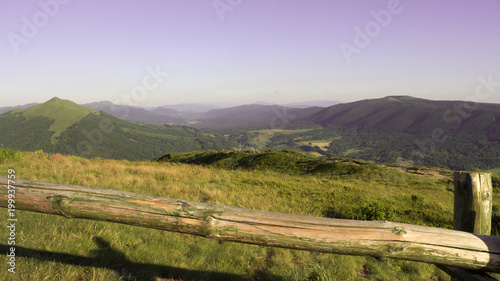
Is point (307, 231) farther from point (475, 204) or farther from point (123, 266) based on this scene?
point (123, 266)

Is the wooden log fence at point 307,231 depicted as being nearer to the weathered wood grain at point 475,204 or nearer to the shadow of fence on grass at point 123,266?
the weathered wood grain at point 475,204

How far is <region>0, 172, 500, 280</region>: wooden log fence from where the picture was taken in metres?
2.53

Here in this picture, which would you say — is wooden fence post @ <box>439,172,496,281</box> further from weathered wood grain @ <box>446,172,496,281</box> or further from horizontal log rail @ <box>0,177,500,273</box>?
horizontal log rail @ <box>0,177,500,273</box>

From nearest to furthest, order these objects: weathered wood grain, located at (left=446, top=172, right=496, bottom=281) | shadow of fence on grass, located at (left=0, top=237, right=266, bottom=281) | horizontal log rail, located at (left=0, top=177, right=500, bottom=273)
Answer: horizontal log rail, located at (left=0, top=177, right=500, bottom=273) → weathered wood grain, located at (left=446, top=172, right=496, bottom=281) → shadow of fence on grass, located at (left=0, top=237, right=266, bottom=281)

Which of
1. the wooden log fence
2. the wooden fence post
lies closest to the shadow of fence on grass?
the wooden log fence

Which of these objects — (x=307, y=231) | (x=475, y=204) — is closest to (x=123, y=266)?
(x=307, y=231)

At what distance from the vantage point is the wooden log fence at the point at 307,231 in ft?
8.30

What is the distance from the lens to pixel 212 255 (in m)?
4.20

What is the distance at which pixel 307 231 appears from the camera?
2.53 m

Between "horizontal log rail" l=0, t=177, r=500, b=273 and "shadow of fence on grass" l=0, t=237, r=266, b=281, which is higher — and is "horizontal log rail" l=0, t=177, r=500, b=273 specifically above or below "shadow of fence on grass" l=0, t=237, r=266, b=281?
above

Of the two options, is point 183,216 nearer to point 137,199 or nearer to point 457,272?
point 137,199

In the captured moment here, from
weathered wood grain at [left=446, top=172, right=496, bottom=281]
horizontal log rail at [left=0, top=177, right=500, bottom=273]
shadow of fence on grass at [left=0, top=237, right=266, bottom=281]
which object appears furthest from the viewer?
shadow of fence on grass at [left=0, top=237, right=266, bottom=281]

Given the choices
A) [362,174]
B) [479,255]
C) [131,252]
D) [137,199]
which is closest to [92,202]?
[137,199]

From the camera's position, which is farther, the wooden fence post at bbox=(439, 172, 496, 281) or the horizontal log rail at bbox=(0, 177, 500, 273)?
the wooden fence post at bbox=(439, 172, 496, 281)
